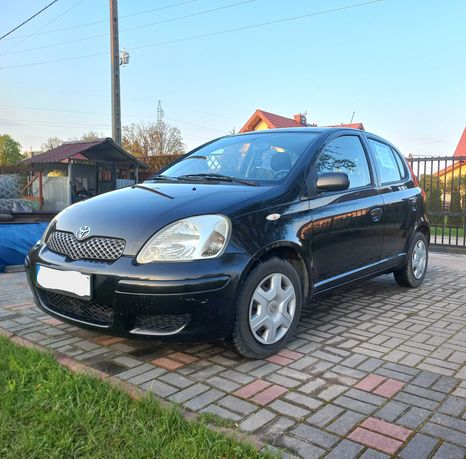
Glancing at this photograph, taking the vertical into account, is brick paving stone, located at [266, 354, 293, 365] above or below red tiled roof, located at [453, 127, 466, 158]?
below

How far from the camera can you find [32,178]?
16.0 meters

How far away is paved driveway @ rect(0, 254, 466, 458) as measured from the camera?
2197mm

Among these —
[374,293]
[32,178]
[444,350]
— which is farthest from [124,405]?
[32,178]

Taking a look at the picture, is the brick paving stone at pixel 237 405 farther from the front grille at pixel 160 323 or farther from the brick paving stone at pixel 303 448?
the front grille at pixel 160 323

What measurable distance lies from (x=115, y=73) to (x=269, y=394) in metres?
14.6

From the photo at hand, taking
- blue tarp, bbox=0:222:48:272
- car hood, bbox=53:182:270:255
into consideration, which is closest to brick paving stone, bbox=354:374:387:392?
car hood, bbox=53:182:270:255

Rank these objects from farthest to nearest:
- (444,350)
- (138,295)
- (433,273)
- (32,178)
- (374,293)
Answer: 1. (32,178)
2. (433,273)
3. (374,293)
4. (444,350)
5. (138,295)

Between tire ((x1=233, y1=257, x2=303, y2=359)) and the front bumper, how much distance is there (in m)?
0.11

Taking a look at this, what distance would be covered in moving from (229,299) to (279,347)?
2.21 feet

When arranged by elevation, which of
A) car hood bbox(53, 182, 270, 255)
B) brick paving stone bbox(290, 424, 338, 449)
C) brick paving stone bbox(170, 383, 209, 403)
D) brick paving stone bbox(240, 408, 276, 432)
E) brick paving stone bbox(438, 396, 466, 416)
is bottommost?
brick paving stone bbox(438, 396, 466, 416)

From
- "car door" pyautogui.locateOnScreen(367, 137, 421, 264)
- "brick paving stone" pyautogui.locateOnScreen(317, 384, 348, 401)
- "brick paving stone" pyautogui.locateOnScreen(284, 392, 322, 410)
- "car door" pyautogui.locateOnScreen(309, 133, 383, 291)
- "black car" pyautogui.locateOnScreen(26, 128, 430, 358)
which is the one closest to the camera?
"brick paving stone" pyautogui.locateOnScreen(284, 392, 322, 410)

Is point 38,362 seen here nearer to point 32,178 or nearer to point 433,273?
point 433,273

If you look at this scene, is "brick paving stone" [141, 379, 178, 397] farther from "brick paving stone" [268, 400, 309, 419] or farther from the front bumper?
"brick paving stone" [268, 400, 309, 419]

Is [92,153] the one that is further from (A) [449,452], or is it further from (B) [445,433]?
(A) [449,452]
